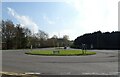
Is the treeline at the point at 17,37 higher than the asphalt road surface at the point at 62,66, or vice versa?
the treeline at the point at 17,37

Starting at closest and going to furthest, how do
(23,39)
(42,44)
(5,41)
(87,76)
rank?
(87,76) → (5,41) → (23,39) → (42,44)

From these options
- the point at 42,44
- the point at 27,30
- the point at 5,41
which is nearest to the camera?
the point at 5,41

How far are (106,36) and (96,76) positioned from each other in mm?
128055

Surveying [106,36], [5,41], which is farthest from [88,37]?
[5,41]

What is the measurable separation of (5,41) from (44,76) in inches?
4222

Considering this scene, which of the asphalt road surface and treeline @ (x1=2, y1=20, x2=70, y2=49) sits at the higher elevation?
treeline @ (x1=2, y1=20, x2=70, y2=49)

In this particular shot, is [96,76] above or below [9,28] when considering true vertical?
below

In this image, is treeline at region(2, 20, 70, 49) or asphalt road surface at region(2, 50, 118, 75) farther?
treeline at region(2, 20, 70, 49)

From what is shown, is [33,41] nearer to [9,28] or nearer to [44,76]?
[9,28]

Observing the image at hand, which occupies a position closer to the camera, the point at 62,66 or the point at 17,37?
the point at 62,66

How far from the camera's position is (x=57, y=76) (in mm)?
14758

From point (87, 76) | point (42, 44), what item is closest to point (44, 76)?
point (87, 76)

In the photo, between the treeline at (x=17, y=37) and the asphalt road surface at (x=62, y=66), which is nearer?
the asphalt road surface at (x=62, y=66)

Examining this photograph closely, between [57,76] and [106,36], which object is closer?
[57,76]
